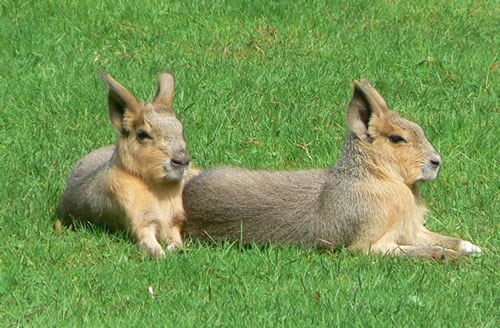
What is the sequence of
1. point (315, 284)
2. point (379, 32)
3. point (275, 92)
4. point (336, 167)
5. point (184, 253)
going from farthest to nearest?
point (379, 32) → point (275, 92) → point (336, 167) → point (184, 253) → point (315, 284)

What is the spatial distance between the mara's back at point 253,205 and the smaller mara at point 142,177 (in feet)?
0.42

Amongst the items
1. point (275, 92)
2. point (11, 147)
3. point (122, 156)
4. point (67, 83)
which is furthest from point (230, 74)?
point (122, 156)

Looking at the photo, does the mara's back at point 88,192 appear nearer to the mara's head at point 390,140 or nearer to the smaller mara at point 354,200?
the smaller mara at point 354,200

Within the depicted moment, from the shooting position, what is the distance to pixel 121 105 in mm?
7352

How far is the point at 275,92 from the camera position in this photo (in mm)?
9539

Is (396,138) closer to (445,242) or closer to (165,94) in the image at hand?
(445,242)

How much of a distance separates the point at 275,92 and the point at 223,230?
245 centimetres

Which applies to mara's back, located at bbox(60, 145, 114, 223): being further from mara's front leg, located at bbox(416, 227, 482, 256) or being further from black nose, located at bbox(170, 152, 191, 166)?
mara's front leg, located at bbox(416, 227, 482, 256)

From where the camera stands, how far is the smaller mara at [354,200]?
7.12 meters

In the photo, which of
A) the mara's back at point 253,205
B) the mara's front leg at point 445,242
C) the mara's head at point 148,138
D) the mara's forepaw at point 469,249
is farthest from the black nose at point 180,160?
the mara's forepaw at point 469,249

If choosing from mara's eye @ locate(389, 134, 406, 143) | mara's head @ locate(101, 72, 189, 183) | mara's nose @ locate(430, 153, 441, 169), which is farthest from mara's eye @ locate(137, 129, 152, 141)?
mara's nose @ locate(430, 153, 441, 169)

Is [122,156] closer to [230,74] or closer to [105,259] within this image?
[105,259]

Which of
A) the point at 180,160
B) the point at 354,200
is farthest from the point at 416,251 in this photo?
the point at 180,160

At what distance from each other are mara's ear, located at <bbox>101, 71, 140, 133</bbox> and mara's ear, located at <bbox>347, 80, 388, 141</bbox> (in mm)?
1181
